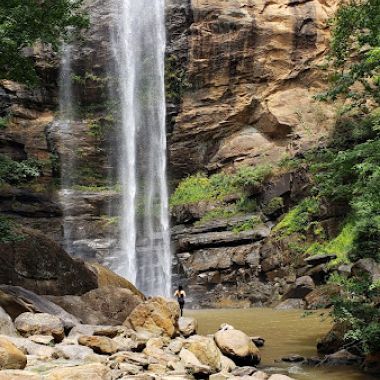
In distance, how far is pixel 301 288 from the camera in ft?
68.1

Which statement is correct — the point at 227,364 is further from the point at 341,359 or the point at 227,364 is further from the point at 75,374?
the point at 75,374

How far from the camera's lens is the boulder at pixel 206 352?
30.6 feet

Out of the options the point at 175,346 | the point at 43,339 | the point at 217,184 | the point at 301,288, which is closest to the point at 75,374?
the point at 43,339

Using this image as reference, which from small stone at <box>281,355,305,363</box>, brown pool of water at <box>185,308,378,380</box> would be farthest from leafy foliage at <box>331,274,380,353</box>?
small stone at <box>281,355,305,363</box>

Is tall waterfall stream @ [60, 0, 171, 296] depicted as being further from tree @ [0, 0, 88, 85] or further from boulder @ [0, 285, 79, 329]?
tree @ [0, 0, 88, 85]

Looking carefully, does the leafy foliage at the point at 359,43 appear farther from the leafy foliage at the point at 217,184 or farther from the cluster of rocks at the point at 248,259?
the leafy foliage at the point at 217,184

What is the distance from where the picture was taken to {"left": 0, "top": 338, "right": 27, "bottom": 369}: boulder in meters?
6.81

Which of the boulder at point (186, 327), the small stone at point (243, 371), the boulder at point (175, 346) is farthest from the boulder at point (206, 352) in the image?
the boulder at point (186, 327)

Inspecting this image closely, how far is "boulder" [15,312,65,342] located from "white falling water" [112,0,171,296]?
1929 centimetres

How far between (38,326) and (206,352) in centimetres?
316

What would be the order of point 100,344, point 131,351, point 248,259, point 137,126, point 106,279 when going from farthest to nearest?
point 137,126
point 248,259
point 106,279
point 131,351
point 100,344

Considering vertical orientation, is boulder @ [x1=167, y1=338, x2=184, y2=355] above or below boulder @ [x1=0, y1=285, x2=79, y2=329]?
below

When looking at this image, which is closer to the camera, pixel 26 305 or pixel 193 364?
pixel 193 364

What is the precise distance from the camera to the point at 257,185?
29266mm
